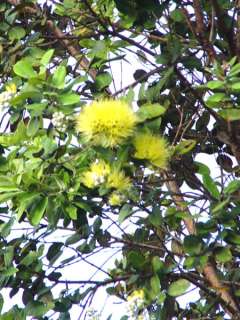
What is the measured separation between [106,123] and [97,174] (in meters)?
0.14

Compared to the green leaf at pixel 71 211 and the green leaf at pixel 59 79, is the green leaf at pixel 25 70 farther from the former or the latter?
the green leaf at pixel 71 211

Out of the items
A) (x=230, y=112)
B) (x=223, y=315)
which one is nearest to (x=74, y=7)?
(x=230, y=112)

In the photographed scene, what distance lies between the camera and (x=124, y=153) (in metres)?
1.49

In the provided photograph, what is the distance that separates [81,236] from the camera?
185 cm

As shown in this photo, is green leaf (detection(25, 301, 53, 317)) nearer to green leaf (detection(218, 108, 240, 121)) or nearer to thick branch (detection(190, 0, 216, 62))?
green leaf (detection(218, 108, 240, 121))

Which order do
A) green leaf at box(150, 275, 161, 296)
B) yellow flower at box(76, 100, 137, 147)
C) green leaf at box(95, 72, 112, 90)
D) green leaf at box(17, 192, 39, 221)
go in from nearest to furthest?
yellow flower at box(76, 100, 137, 147)
green leaf at box(17, 192, 39, 221)
green leaf at box(150, 275, 161, 296)
green leaf at box(95, 72, 112, 90)

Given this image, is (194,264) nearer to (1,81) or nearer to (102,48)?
(102,48)

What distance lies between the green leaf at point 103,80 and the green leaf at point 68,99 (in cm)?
33

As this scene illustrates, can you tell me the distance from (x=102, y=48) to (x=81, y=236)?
0.46 meters

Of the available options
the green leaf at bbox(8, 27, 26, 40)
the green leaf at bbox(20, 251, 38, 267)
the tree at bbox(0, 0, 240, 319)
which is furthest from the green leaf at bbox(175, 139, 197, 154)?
the green leaf at bbox(8, 27, 26, 40)

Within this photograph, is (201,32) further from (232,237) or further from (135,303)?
(135,303)

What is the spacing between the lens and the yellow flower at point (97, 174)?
4.93 ft

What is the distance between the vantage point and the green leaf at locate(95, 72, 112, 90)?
72.6 inches

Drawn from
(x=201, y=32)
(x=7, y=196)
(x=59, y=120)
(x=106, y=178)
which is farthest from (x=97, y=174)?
(x=201, y=32)
